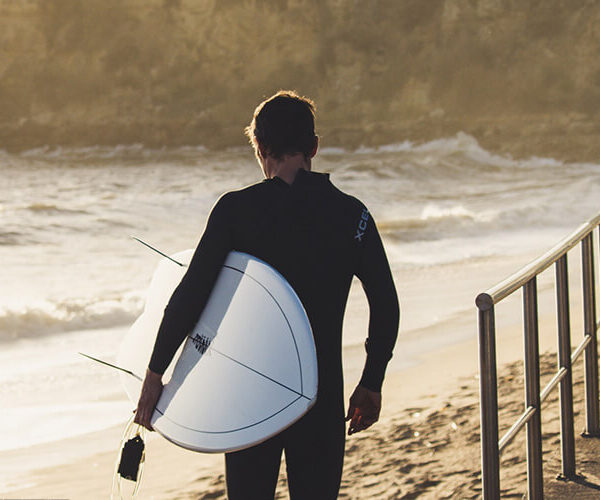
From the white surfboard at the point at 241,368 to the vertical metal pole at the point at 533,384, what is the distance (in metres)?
0.75

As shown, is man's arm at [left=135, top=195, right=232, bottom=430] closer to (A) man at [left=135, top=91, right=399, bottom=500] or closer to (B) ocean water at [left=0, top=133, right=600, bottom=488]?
(A) man at [left=135, top=91, right=399, bottom=500]

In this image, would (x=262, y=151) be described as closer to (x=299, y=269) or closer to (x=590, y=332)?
(x=299, y=269)

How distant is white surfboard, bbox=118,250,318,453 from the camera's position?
151 cm

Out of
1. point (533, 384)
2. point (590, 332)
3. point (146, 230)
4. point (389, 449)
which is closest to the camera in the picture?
point (533, 384)

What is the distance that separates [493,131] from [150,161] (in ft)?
72.4

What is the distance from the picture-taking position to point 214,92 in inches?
2267

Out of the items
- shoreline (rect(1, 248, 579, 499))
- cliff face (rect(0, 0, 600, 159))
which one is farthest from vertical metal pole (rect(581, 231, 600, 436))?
cliff face (rect(0, 0, 600, 159))

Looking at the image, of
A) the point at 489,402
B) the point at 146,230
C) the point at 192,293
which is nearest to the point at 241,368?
the point at 192,293

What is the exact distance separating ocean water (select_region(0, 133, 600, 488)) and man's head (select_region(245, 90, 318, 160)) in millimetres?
3377

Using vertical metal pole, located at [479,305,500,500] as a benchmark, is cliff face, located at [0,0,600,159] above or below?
above

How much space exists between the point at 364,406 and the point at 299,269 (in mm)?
349

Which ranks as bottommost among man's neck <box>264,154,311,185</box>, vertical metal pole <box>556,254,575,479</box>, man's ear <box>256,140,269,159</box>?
vertical metal pole <box>556,254,575,479</box>

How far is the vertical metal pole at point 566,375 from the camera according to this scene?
239 centimetres

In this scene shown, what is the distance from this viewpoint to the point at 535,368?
6.93 ft
